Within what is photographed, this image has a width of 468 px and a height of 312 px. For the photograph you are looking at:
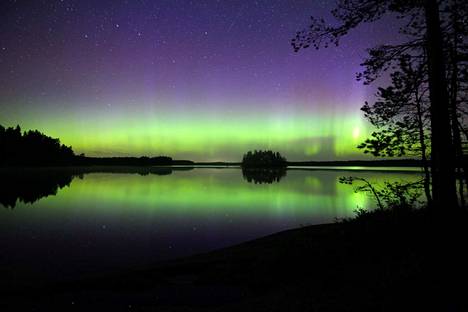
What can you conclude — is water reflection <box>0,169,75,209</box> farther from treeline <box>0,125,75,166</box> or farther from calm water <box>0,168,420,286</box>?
treeline <box>0,125,75,166</box>

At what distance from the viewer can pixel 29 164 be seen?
163375 millimetres

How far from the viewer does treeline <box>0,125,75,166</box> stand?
471 feet

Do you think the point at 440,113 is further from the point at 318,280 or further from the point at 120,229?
the point at 120,229

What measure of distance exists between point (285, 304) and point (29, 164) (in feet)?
620

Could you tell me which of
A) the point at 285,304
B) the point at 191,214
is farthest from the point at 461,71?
the point at 191,214

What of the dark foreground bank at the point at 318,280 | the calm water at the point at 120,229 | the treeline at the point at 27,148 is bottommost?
the calm water at the point at 120,229

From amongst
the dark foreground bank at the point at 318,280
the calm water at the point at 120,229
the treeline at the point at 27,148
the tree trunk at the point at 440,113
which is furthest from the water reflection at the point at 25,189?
the treeline at the point at 27,148

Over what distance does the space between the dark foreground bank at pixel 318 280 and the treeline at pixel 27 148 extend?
163 m

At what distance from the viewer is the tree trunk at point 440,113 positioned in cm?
1038

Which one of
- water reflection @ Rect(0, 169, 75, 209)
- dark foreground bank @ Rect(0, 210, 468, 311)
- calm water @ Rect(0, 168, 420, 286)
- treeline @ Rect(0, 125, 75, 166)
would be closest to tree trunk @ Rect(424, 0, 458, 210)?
dark foreground bank @ Rect(0, 210, 468, 311)

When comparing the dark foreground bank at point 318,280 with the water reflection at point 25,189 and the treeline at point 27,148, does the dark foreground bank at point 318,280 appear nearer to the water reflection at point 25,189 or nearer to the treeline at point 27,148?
the water reflection at point 25,189

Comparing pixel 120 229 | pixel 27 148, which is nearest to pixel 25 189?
pixel 120 229

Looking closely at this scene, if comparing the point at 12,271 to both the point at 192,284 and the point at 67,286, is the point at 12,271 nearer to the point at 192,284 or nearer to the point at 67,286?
the point at 67,286

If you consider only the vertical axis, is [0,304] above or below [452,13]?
below
